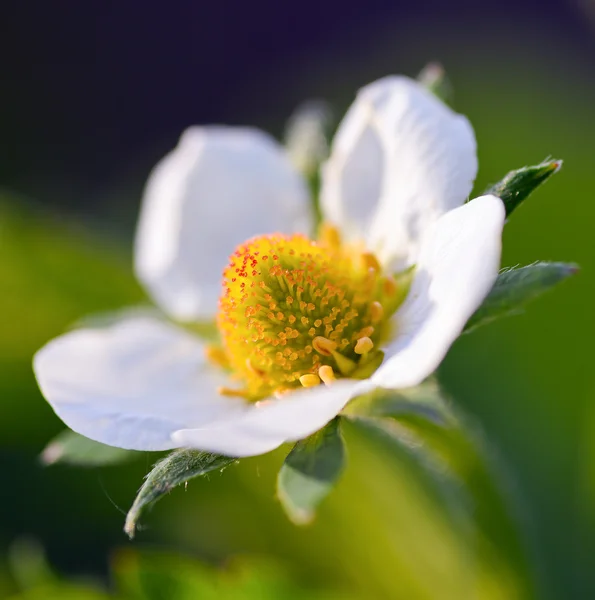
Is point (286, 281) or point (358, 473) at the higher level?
point (286, 281)

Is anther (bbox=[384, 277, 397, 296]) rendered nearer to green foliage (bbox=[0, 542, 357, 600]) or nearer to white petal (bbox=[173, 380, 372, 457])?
white petal (bbox=[173, 380, 372, 457])

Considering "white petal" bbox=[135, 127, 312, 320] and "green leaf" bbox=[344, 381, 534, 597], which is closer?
"green leaf" bbox=[344, 381, 534, 597]

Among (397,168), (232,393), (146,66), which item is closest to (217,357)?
(232,393)

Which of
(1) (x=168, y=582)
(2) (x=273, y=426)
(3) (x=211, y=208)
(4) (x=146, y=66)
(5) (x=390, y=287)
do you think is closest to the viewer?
(2) (x=273, y=426)

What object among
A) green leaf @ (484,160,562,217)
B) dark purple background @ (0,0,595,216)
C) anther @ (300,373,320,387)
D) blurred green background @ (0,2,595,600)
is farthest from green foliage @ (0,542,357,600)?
dark purple background @ (0,0,595,216)

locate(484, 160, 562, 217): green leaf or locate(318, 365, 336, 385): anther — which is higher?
locate(484, 160, 562, 217): green leaf

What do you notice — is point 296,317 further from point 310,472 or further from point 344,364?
point 310,472

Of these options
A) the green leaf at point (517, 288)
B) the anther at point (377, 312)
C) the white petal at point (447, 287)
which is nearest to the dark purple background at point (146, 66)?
the anther at point (377, 312)

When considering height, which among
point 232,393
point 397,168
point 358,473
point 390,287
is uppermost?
point 397,168
